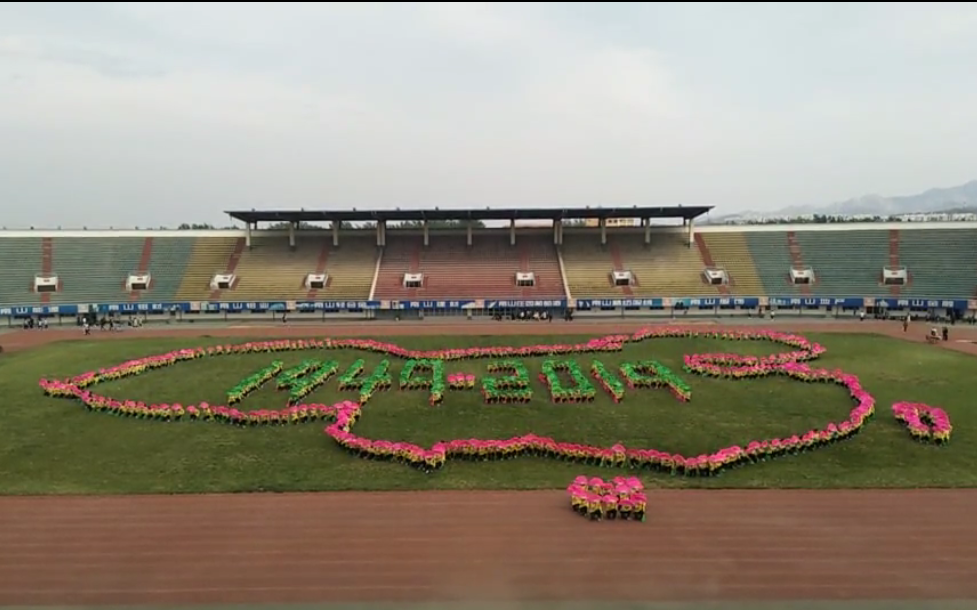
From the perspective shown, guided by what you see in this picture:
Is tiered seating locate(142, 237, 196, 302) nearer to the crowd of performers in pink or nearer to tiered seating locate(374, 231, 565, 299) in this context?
tiered seating locate(374, 231, 565, 299)

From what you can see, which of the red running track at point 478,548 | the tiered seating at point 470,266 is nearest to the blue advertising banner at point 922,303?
the tiered seating at point 470,266

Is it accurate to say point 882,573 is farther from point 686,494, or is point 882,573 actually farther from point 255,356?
point 255,356

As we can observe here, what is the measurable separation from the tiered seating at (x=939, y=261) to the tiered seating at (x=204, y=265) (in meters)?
A: 58.7

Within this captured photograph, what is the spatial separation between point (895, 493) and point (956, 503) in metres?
1.22

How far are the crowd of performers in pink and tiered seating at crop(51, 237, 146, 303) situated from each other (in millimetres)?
48709

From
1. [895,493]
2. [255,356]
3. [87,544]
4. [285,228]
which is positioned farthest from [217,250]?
[895,493]

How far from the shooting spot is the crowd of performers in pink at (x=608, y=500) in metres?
13.6

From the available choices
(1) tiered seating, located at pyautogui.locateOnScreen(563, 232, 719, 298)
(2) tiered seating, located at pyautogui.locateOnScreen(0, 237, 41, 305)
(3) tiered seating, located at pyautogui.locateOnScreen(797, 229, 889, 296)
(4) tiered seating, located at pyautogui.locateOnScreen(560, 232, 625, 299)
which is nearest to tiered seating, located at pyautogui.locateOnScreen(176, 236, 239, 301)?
(2) tiered seating, located at pyautogui.locateOnScreen(0, 237, 41, 305)

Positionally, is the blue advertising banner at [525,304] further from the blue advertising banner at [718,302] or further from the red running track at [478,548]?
the red running track at [478,548]

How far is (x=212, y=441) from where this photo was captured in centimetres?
1902

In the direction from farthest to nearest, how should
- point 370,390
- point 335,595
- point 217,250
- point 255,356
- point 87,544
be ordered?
point 217,250 < point 255,356 < point 370,390 < point 87,544 < point 335,595

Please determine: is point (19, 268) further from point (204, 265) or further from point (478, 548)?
point (478, 548)

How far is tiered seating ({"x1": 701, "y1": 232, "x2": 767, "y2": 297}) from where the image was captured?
50.8m

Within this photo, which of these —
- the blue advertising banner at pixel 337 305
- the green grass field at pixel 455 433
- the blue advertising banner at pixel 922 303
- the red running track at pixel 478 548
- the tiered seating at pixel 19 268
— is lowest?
the red running track at pixel 478 548
